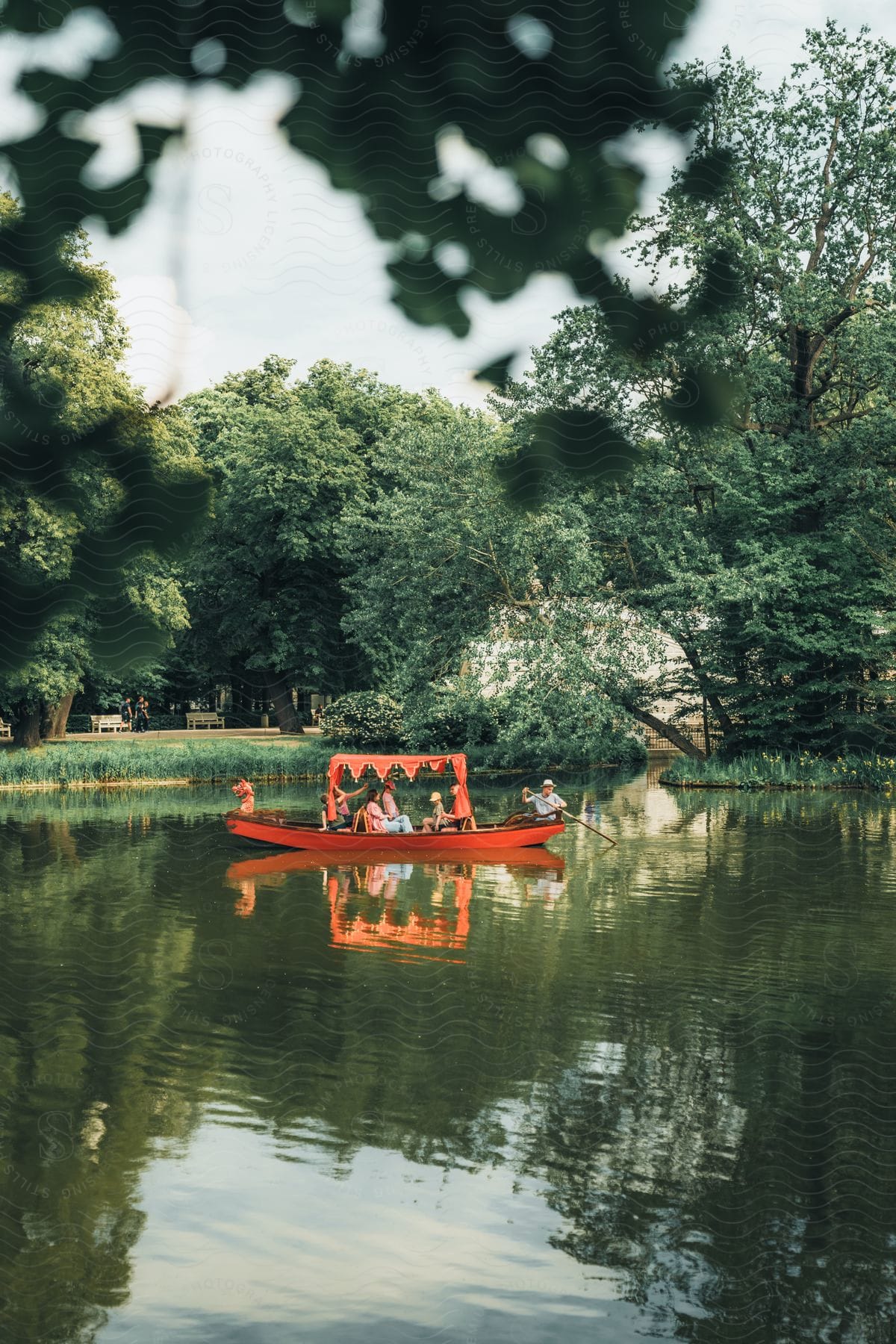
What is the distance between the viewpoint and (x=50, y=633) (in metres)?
4.16

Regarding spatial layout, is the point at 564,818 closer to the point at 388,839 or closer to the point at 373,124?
the point at 388,839

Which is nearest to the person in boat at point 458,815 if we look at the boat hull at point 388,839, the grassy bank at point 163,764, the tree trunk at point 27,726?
the boat hull at point 388,839

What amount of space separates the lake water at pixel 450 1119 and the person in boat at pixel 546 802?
16.7ft

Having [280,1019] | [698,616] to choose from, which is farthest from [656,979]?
[698,616]

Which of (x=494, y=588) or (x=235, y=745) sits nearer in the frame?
(x=494, y=588)

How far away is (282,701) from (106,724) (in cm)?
747

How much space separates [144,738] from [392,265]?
156ft

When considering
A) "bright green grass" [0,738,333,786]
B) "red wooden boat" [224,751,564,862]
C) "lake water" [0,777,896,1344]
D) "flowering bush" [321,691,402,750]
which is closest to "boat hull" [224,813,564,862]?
"red wooden boat" [224,751,564,862]

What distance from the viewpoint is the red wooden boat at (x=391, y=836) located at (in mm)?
27219

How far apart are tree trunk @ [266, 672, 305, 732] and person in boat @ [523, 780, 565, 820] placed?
2717cm

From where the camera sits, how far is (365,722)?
154 feet

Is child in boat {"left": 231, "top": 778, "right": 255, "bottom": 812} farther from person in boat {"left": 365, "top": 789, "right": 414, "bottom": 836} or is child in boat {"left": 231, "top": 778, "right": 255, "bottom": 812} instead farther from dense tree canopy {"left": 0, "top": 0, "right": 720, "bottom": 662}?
dense tree canopy {"left": 0, "top": 0, "right": 720, "bottom": 662}

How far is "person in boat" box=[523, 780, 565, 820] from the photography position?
28.0m

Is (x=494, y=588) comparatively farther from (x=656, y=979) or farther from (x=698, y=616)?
(x=656, y=979)
